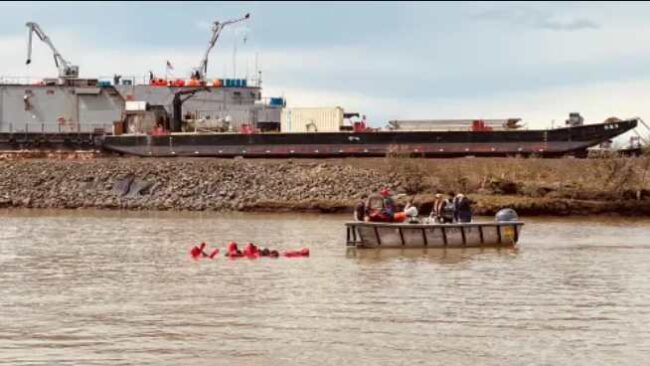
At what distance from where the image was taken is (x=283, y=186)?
50938 millimetres

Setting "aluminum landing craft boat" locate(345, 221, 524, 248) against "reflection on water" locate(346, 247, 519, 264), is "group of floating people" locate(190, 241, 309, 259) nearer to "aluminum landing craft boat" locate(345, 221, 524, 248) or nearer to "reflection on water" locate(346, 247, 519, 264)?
"reflection on water" locate(346, 247, 519, 264)

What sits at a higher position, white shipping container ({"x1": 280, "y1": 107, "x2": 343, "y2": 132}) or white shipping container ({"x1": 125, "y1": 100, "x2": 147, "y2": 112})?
white shipping container ({"x1": 125, "y1": 100, "x2": 147, "y2": 112})

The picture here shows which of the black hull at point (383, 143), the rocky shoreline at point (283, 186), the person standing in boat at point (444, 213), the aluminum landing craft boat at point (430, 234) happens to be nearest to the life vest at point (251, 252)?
the aluminum landing craft boat at point (430, 234)

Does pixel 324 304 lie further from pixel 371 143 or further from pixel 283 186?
pixel 371 143

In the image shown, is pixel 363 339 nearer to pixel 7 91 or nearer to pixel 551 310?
pixel 551 310

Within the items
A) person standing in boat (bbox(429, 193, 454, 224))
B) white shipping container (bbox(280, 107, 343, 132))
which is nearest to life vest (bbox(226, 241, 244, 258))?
person standing in boat (bbox(429, 193, 454, 224))

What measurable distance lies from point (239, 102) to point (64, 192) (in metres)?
16.8

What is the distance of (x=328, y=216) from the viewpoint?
45250 mm

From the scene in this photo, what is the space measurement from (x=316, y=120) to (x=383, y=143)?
5.50 meters

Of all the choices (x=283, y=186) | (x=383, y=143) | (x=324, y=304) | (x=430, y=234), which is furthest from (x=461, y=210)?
(x=383, y=143)

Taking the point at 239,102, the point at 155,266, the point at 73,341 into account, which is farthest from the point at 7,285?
the point at 239,102

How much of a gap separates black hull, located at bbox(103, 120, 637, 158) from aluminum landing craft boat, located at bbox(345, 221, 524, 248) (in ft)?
79.7

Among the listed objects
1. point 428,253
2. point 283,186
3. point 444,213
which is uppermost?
point 444,213

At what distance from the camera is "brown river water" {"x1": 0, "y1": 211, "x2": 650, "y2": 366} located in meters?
16.8
